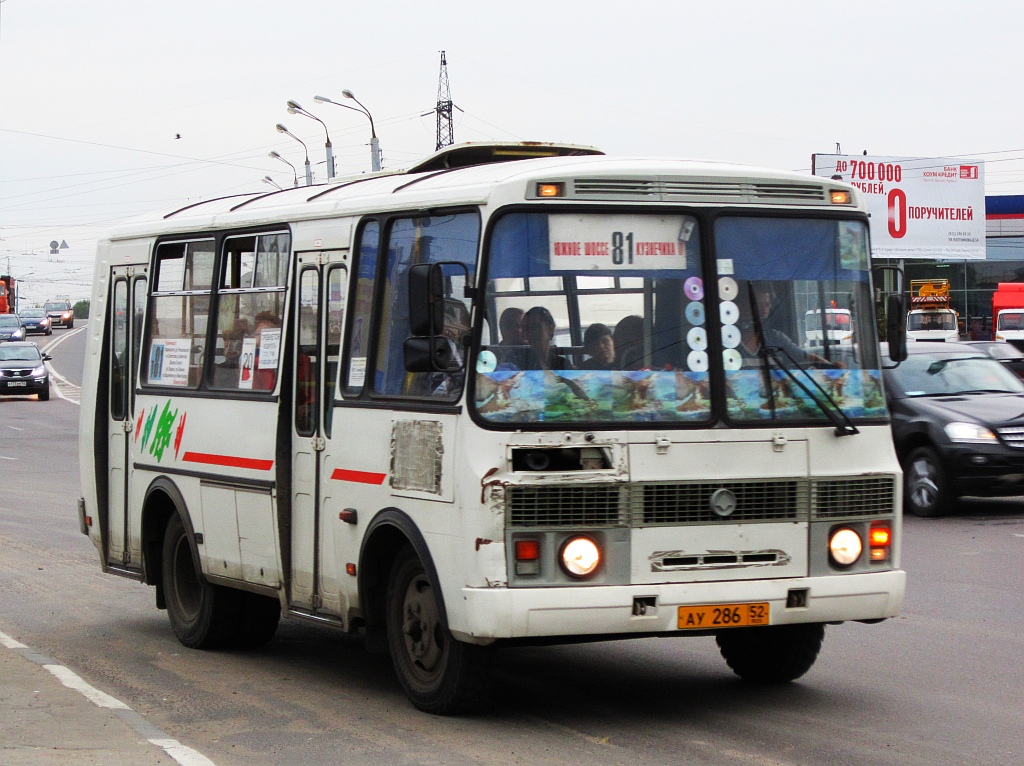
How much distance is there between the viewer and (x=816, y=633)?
27.2ft

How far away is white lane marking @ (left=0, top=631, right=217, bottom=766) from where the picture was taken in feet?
22.4

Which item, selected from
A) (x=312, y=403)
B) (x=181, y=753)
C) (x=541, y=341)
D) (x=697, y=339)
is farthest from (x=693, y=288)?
(x=181, y=753)

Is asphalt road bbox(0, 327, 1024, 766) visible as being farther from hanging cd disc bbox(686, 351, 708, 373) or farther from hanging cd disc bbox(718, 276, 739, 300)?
hanging cd disc bbox(718, 276, 739, 300)

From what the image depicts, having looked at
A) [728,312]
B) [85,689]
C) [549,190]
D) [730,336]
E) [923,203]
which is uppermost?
[923,203]

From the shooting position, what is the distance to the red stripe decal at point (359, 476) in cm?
798

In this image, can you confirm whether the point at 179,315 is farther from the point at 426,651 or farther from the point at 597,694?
the point at 597,694

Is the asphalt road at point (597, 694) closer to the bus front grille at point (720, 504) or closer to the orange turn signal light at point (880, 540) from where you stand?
the orange turn signal light at point (880, 540)

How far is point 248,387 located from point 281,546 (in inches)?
39.4

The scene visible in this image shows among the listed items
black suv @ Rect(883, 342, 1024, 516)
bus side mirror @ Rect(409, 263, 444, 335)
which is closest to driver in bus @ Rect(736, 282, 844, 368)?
bus side mirror @ Rect(409, 263, 444, 335)

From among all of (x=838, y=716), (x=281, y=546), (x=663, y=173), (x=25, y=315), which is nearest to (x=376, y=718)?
(x=281, y=546)

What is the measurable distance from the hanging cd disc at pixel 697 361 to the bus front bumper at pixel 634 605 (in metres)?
0.95

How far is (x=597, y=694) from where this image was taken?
827cm

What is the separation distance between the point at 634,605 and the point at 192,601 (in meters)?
4.11

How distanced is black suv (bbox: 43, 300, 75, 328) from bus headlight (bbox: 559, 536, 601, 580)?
309 feet
